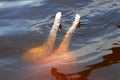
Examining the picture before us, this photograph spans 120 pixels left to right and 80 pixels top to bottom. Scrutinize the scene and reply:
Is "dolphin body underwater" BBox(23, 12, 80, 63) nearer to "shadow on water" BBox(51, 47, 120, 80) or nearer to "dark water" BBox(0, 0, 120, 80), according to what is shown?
"dark water" BBox(0, 0, 120, 80)

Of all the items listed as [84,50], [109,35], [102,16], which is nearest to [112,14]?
[102,16]

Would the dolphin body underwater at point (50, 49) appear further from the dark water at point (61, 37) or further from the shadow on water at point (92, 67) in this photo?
the shadow on water at point (92, 67)

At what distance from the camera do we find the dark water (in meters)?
3.68

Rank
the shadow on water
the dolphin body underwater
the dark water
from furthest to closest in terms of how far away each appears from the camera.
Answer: the dolphin body underwater, the dark water, the shadow on water

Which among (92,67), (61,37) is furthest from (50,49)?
(92,67)

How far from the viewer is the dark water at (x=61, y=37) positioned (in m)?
3.68

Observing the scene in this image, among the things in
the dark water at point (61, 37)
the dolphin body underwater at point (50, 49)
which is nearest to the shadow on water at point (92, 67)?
the dark water at point (61, 37)

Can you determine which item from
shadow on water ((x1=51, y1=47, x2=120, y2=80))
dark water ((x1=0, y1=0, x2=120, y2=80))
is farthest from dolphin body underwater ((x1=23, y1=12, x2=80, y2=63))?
shadow on water ((x1=51, y1=47, x2=120, y2=80))

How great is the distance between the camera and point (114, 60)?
390 cm

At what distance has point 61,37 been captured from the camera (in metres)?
4.50

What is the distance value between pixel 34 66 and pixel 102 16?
187 centimetres

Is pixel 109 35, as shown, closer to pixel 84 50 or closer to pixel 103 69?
pixel 84 50

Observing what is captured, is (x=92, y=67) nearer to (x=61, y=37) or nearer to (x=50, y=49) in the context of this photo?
(x=50, y=49)

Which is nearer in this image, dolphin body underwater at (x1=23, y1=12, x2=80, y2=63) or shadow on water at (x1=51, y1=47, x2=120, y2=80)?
shadow on water at (x1=51, y1=47, x2=120, y2=80)
